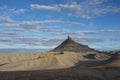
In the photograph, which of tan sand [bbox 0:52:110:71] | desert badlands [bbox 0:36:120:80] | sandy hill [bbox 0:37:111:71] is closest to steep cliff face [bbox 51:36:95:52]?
desert badlands [bbox 0:36:120:80]

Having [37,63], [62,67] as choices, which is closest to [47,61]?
[37,63]

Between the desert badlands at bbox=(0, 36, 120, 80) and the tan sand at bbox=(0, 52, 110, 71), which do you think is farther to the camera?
the tan sand at bbox=(0, 52, 110, 71)

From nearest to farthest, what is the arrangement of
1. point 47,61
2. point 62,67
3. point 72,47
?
point 62,67 < point 47,61 < point 72,47

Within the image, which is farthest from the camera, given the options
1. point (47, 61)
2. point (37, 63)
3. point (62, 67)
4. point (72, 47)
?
point (72, 47)

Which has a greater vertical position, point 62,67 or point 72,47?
point 72,47

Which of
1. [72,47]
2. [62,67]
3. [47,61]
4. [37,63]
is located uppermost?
[72,47]

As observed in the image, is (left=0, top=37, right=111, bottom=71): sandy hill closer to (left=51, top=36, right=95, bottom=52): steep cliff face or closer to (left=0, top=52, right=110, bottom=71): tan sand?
(left=0, top=52, right=110, bottom=71): tan sand

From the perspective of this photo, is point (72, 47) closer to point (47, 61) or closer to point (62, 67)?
point (47, 61)

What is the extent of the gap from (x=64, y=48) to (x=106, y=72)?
63.2 m

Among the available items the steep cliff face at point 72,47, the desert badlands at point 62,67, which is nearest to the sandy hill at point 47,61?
the desert badlands at point 62,67

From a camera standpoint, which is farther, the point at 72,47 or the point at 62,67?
the point at 72,47

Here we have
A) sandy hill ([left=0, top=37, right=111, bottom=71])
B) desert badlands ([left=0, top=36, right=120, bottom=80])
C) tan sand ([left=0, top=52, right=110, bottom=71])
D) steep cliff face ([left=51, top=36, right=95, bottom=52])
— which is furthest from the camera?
steep cliff face ([left=51, top=36, right=95, bottom=52])

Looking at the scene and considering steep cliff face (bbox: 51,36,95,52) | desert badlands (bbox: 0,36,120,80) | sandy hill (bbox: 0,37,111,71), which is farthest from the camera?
steep cliff face (bbox: 51,36,95,52)

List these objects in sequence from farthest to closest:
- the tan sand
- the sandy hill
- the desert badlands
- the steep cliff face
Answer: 1. the steep cliff face
2. the sandy hill
3. the tan sand
4. the desert badlands
